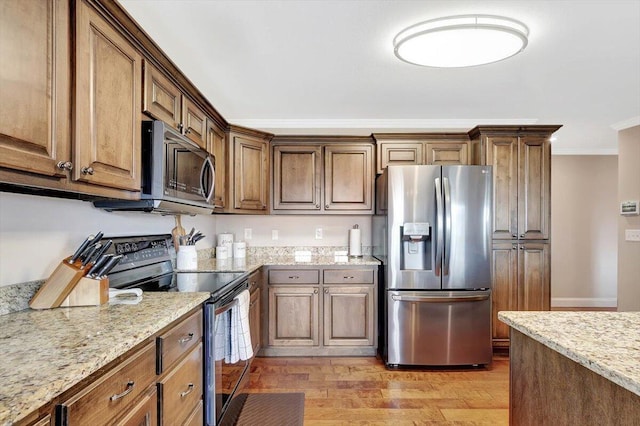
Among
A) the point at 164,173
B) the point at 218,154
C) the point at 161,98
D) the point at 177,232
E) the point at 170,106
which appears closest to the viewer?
the point at 164,173

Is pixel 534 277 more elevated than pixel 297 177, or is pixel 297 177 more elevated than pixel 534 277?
pixel 297 177

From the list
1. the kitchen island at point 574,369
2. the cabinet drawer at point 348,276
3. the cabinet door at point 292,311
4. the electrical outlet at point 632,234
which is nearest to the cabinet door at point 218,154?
the cabinet door at point 292,311

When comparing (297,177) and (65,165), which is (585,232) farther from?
(65,165)

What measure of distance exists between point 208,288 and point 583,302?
18.2 feet

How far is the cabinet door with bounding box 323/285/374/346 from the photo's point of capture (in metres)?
3.24

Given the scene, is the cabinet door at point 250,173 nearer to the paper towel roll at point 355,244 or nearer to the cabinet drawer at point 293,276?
the cabinet drawer at point 293,276

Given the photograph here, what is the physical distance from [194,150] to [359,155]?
1.88m

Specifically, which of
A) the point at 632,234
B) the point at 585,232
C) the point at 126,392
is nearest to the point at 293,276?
the point at 126,392

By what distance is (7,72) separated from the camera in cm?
96

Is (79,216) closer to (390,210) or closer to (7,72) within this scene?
(7,72)

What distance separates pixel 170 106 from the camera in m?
2.03

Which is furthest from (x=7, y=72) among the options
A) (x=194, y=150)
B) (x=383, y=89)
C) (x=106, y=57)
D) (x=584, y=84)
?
(x=584, y=84)

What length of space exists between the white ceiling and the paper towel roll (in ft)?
3.62

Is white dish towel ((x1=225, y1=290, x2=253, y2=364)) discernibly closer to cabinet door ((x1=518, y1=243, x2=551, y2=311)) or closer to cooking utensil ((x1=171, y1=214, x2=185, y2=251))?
cooking utensil ((x1=171, y1=214, x2=185, y2=251))
